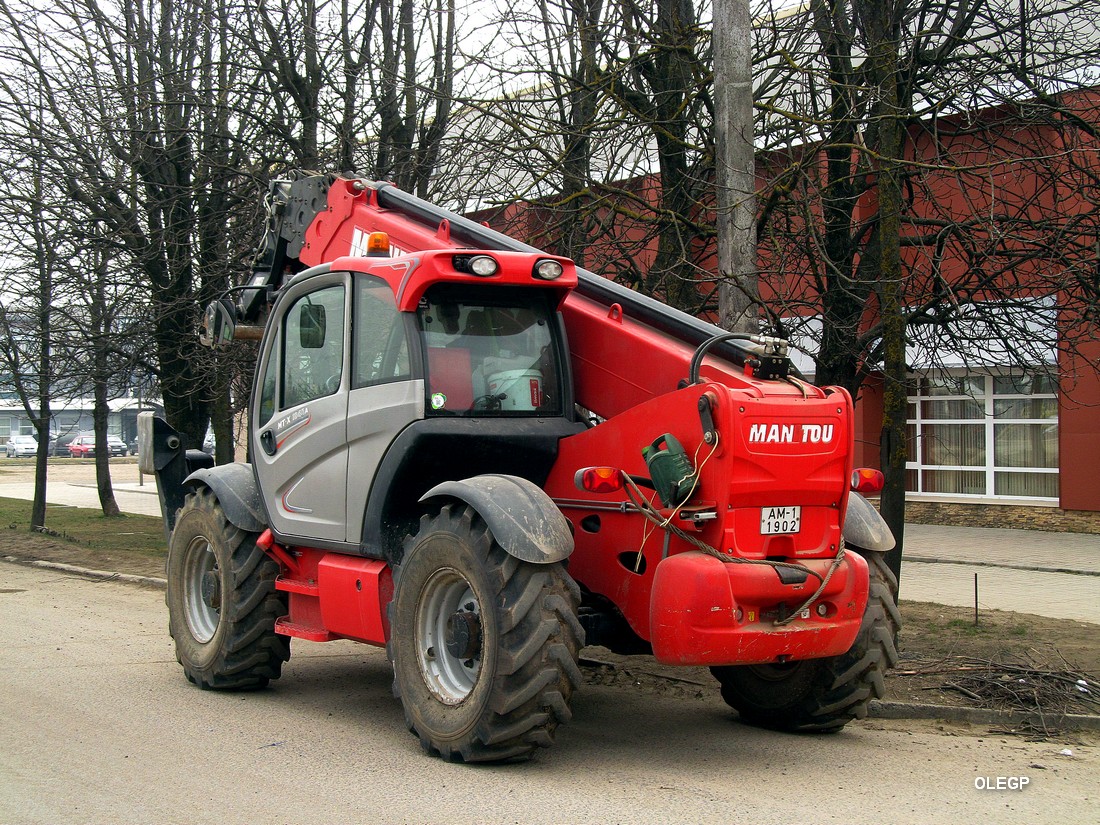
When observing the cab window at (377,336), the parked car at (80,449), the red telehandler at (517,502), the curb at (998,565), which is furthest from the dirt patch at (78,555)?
the parked car at (80,449)

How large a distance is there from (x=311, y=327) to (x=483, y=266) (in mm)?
1632

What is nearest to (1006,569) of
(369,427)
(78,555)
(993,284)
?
(993,284)

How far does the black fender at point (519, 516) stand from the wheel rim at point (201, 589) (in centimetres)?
295

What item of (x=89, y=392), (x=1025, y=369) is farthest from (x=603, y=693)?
(x=89, y=392)

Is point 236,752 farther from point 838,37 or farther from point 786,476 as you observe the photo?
point 838,37

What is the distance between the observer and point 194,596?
348 inches

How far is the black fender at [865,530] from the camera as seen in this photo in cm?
680

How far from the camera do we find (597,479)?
596 centimetres

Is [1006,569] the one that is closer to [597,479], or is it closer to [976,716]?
[976,716]

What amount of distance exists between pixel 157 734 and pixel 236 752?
26.0 inches

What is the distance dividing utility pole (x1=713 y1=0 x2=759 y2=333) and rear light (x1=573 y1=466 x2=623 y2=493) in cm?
275

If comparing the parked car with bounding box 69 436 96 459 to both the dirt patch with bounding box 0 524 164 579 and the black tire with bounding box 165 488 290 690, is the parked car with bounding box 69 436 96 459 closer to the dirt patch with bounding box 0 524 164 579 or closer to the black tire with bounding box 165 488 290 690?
the dirt patch with bounding box 0 524 164 579

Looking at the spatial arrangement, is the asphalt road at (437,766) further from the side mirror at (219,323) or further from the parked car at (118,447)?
the parked car at (118,447)

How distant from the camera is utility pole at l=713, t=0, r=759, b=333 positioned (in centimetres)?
837
